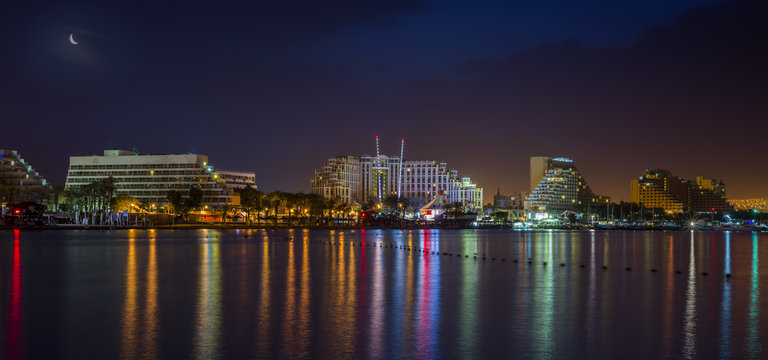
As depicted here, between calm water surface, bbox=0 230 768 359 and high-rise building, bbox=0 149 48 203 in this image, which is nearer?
calm water surface, bbox=0 230 768 359

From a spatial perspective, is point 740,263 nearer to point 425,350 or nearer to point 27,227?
point 425,350

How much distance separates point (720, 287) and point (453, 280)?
12518 millimetres

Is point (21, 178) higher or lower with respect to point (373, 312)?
higher

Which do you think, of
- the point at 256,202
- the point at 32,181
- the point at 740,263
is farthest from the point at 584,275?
the point at 32,181

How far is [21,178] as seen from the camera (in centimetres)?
18662

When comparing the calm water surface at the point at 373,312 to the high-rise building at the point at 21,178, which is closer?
the calm water surface at the point at 373,312

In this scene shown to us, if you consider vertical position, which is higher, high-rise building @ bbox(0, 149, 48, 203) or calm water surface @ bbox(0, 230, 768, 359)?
high-rise building @ bbox(0, 149, 48, 203)

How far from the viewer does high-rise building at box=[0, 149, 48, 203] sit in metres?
168

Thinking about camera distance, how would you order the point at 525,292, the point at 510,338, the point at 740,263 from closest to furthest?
the point at 510,338 < the point at 525,292 < the point at 740,263

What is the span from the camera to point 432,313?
73.3ft

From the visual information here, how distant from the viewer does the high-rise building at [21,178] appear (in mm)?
168200

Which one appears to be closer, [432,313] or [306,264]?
[432,313]

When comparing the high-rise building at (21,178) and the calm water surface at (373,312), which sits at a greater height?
the high-rise building at (21,178)

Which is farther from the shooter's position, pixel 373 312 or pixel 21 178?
pixel 21 178
